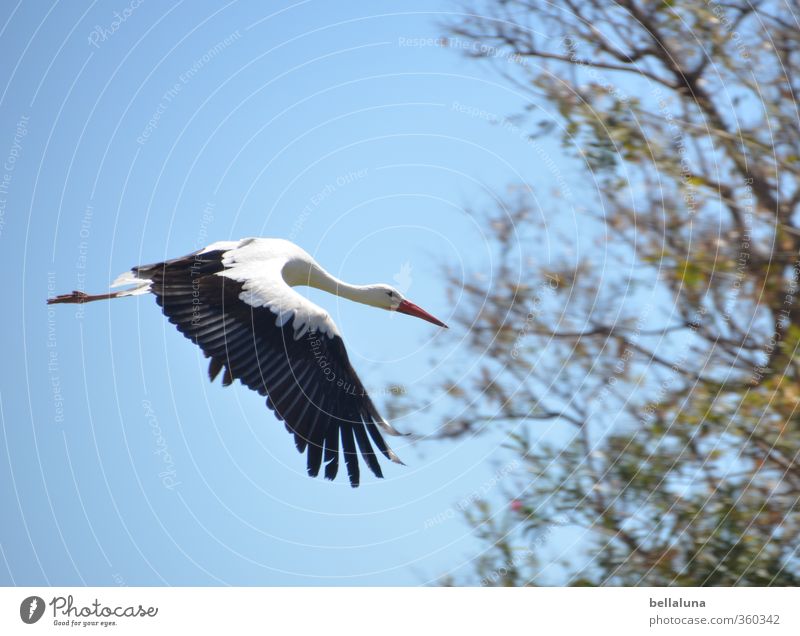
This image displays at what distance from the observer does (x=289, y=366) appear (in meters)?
9.84

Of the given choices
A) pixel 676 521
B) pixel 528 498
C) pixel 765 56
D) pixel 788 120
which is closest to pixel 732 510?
pixel 676 521

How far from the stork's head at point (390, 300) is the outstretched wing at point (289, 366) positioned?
4.76 ft

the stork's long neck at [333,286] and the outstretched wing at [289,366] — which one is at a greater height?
the stork's long neck at [333,286]

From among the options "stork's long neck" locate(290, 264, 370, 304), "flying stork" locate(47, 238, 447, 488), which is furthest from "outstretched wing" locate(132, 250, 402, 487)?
"stork's long neck" locate(290, 264, 370, 304)

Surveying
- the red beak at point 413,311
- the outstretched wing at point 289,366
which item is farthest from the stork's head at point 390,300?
the outstretched wing at point 289,366

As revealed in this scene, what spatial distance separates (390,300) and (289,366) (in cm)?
194

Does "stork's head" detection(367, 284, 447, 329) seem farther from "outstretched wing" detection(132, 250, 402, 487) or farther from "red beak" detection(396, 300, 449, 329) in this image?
"outstretched wing" detection(132, 250, 402, 487)

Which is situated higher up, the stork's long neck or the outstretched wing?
the stork's long neck

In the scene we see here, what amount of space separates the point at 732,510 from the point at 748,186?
2229 mm

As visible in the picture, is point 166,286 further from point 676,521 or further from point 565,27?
point 676,521

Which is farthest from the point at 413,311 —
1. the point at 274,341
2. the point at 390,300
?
the point at 274,341

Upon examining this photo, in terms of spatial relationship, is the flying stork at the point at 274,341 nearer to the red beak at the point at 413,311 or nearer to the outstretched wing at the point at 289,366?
the outstretched wing at the point at 289,366

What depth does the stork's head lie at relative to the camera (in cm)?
1151

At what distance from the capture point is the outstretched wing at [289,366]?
949cm
